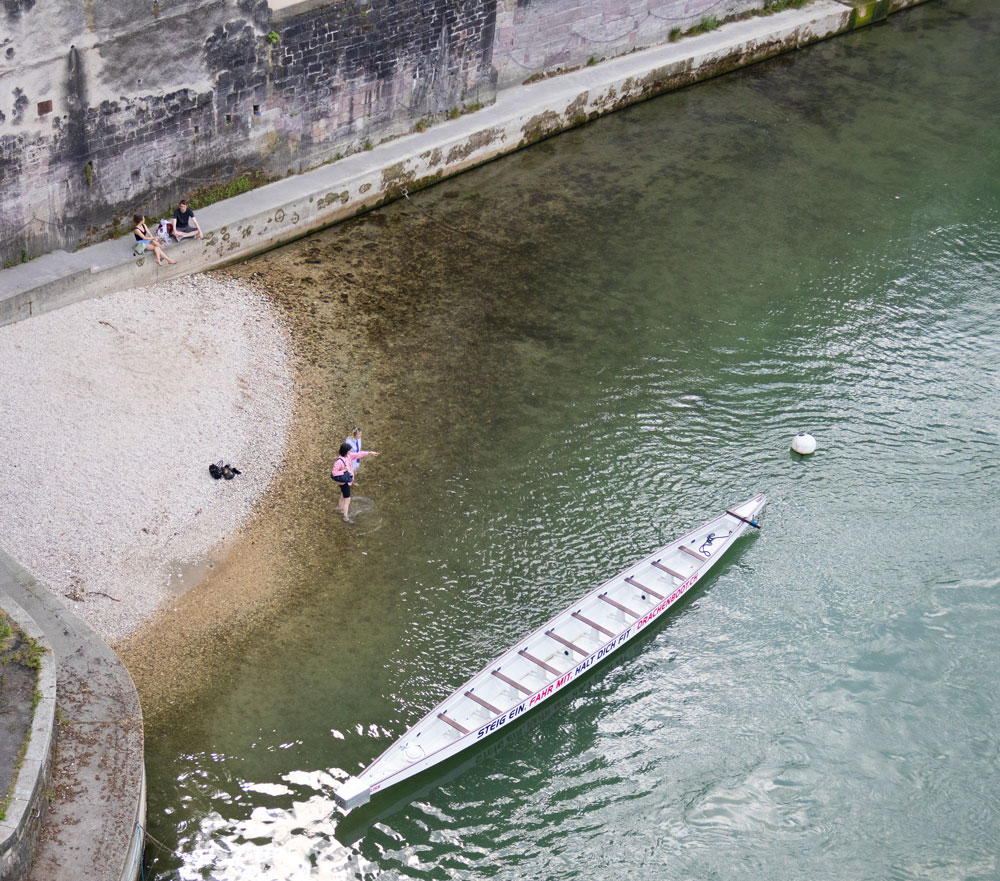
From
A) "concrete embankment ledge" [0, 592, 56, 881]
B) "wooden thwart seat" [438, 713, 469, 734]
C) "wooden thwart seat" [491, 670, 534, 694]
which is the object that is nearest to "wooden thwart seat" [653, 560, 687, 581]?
"wooden thwart seat" [491, 670, 534, 694]

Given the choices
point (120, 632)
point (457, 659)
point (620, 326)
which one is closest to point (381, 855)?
point (457, 659)

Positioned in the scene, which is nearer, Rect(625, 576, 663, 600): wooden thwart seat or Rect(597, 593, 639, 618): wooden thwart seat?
Rect(597, 593, 639, 618): wooden thwart seat

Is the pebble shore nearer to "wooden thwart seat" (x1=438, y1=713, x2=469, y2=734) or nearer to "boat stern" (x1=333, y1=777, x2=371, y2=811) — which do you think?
"boat stern" (x1=333, y1=777, x2=371, y2=811)

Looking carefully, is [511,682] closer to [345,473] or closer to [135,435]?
[345,473]

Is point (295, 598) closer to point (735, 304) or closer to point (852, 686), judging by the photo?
point (852, 686)

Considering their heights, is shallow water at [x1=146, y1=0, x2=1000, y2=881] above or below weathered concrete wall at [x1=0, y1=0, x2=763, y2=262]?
below

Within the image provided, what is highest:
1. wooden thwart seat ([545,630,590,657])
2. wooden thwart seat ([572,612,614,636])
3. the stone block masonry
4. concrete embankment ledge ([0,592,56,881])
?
the stone block masonry
